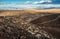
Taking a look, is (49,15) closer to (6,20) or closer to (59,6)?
(59,6)

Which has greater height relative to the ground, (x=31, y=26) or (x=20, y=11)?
(x=20, y=11)

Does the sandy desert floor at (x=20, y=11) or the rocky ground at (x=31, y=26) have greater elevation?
the sandy desert floor at (x=20, y=11)

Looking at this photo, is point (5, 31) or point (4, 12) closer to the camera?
point (5, 31)

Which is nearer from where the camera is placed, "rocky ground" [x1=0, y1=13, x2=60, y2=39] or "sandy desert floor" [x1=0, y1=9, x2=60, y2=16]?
"rocky ground" [x1=0, y1=13, x2=60, y2=39]

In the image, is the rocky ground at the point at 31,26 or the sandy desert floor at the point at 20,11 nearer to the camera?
the rocky ground at the point at 31,26

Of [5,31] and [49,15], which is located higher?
[49,15]

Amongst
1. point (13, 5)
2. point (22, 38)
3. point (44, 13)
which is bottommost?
point (22, 38)

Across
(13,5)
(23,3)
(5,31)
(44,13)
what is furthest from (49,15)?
(5,31)

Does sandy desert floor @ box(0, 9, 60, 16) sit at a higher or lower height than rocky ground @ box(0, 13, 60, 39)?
higher
